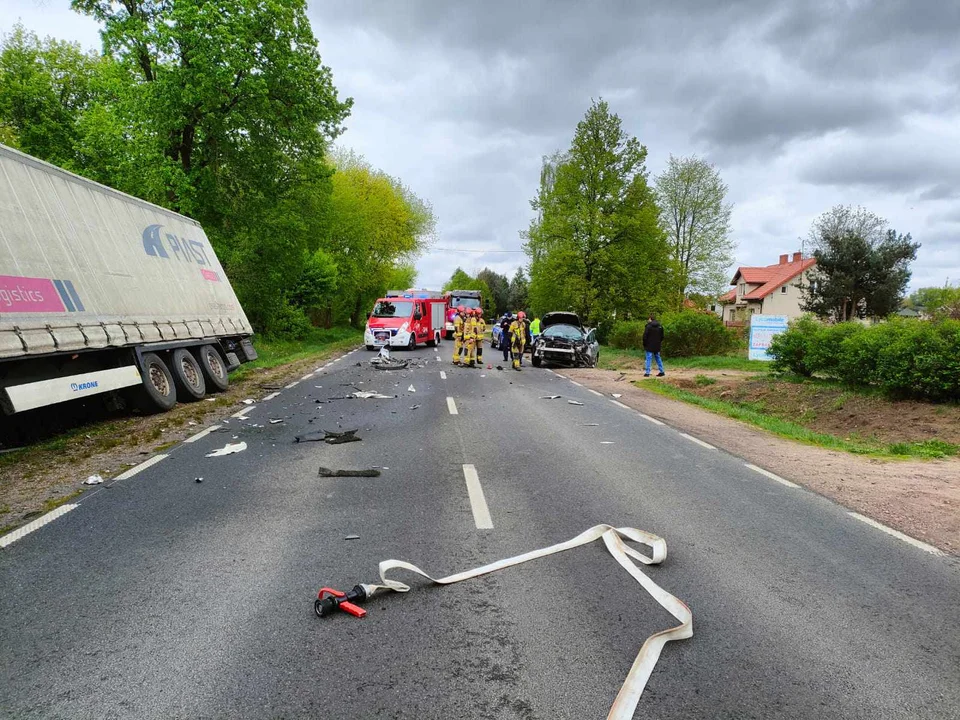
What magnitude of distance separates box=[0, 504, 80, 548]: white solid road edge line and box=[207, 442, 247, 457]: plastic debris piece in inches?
82.9

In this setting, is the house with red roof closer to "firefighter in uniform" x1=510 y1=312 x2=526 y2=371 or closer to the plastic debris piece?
"firefighter in uniform" x1=510 y1=312 x2=526 y2=371

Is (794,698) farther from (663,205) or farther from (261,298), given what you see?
(663,205)

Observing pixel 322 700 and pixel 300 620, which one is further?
pixel 300 620

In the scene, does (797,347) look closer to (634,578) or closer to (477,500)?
(477,500)

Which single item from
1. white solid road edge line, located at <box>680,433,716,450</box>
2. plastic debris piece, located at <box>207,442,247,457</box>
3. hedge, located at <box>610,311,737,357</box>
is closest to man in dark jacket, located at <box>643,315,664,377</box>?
hedge, located at <box>610,311,737,357</box>

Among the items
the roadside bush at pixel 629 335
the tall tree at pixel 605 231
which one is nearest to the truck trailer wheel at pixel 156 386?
the roadside bush at pixel 629 335

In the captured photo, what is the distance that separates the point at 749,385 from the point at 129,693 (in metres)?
15.7

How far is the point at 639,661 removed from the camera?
2.92 meters

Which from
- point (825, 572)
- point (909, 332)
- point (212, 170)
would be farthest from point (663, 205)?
point (825, 572)

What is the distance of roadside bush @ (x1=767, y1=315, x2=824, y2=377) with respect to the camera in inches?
594

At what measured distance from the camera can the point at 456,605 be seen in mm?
3504

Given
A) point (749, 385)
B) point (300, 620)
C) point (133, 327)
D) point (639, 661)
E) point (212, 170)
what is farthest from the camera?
point (212, 170)

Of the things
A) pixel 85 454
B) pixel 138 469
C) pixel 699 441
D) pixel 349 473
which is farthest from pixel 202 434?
pixel 699 441

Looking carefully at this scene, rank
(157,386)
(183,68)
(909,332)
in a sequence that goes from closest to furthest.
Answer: (157,386) → (909,332) → (183,68)
